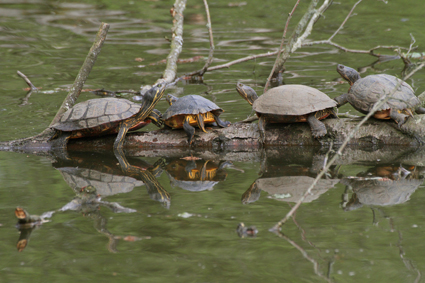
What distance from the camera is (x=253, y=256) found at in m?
3.15

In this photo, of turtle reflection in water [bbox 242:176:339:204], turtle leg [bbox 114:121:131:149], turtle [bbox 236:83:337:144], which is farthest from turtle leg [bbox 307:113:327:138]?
turtle leg [bbox 114:121:131:149]

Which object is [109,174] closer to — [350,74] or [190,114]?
[190,114]

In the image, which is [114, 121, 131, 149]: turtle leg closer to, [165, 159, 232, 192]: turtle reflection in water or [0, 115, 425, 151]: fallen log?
[0, 115, 425, 151]: fallen log

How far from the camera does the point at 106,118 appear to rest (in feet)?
20.0

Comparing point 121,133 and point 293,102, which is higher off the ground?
point 293,102

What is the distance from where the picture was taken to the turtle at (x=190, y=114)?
19.5ft

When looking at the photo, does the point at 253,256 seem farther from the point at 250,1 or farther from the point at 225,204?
the point at 250,1

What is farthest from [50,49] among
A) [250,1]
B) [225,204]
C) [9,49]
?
[225,204]

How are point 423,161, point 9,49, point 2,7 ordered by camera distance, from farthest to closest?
point 2,7, point 9,49, point 423,161

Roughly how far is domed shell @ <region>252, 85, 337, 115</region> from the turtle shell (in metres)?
0.32

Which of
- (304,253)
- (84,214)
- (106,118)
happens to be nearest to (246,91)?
Answer: (106,118)

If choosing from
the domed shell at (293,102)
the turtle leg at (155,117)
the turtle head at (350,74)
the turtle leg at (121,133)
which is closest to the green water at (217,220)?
the turtle leg at (121,133)

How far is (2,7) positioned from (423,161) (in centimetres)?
1914

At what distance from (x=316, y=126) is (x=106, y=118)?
9.39ft
